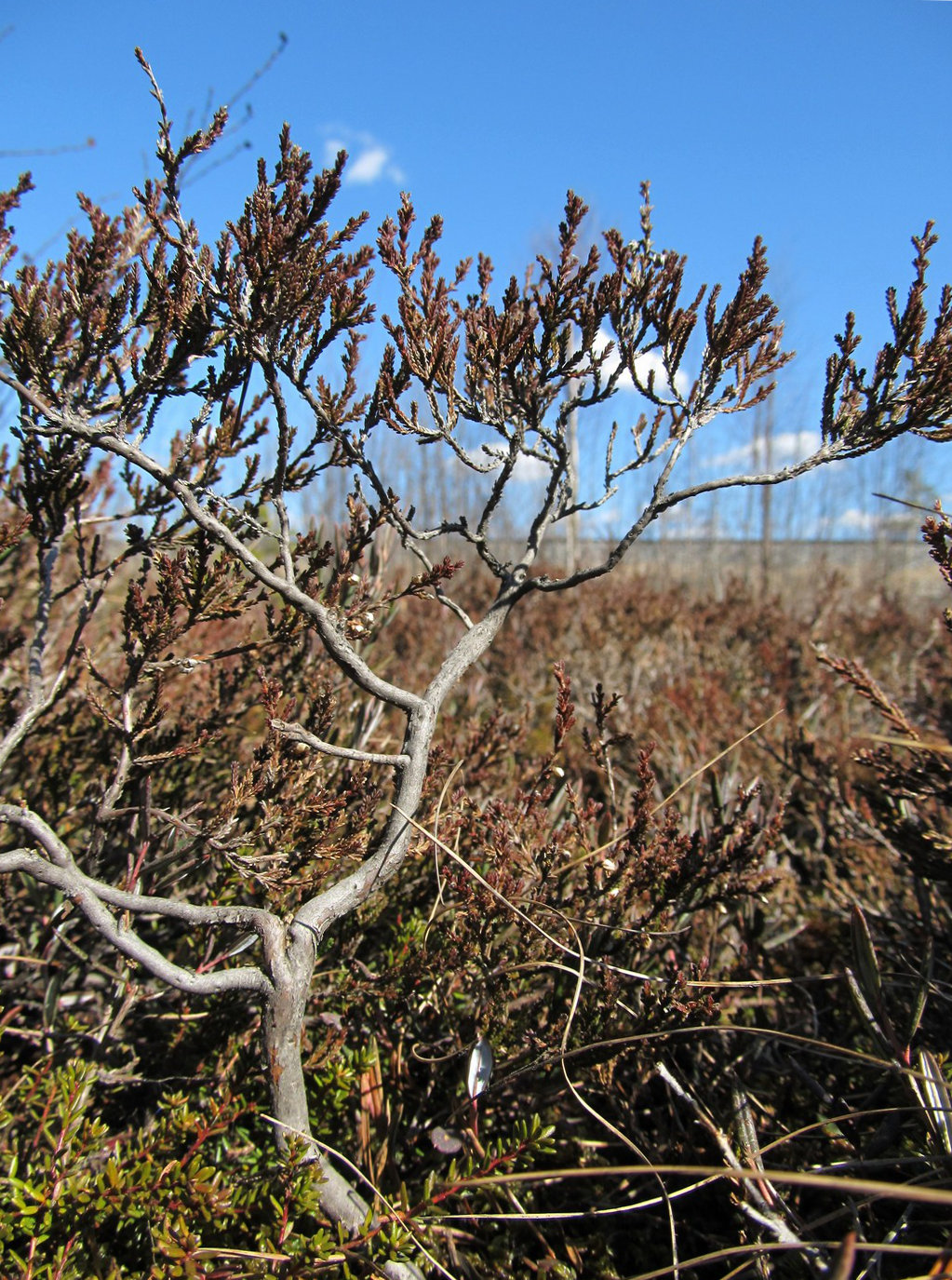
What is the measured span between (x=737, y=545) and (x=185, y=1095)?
1628 cm

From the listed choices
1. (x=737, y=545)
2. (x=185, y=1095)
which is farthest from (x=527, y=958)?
(x=737, y=545)

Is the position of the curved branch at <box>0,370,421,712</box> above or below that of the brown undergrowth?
above

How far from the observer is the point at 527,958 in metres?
1.94

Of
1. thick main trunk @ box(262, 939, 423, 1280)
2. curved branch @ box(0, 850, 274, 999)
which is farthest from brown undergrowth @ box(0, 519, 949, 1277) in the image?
curved branch @ box(0, 850, 274, 999)

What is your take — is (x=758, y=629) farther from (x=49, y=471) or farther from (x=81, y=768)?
(x=49, y=471)

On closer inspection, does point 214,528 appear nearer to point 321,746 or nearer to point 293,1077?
point 321,746

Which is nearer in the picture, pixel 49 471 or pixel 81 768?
pixel 49 471

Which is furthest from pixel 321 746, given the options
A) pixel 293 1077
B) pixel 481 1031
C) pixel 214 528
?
pixel 481 1031

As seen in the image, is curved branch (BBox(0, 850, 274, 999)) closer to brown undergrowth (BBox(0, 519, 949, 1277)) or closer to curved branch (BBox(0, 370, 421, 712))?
brown undergrowth (BBox(0, 519, 949, 1277))

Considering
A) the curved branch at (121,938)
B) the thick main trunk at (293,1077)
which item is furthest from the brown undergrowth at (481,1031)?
the curved branch at (121,938)

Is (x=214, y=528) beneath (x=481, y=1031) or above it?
above

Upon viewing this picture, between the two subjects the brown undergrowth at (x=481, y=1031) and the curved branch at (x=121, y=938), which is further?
the brown undergrowth at (x=481, y=1031)

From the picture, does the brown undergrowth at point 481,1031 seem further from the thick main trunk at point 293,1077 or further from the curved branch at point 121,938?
the curved branch at point 121,938

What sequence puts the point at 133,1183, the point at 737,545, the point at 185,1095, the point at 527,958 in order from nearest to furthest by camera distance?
the point at 133,1183, the point at 185,1095, the point at 527,958, the point at 737,545
